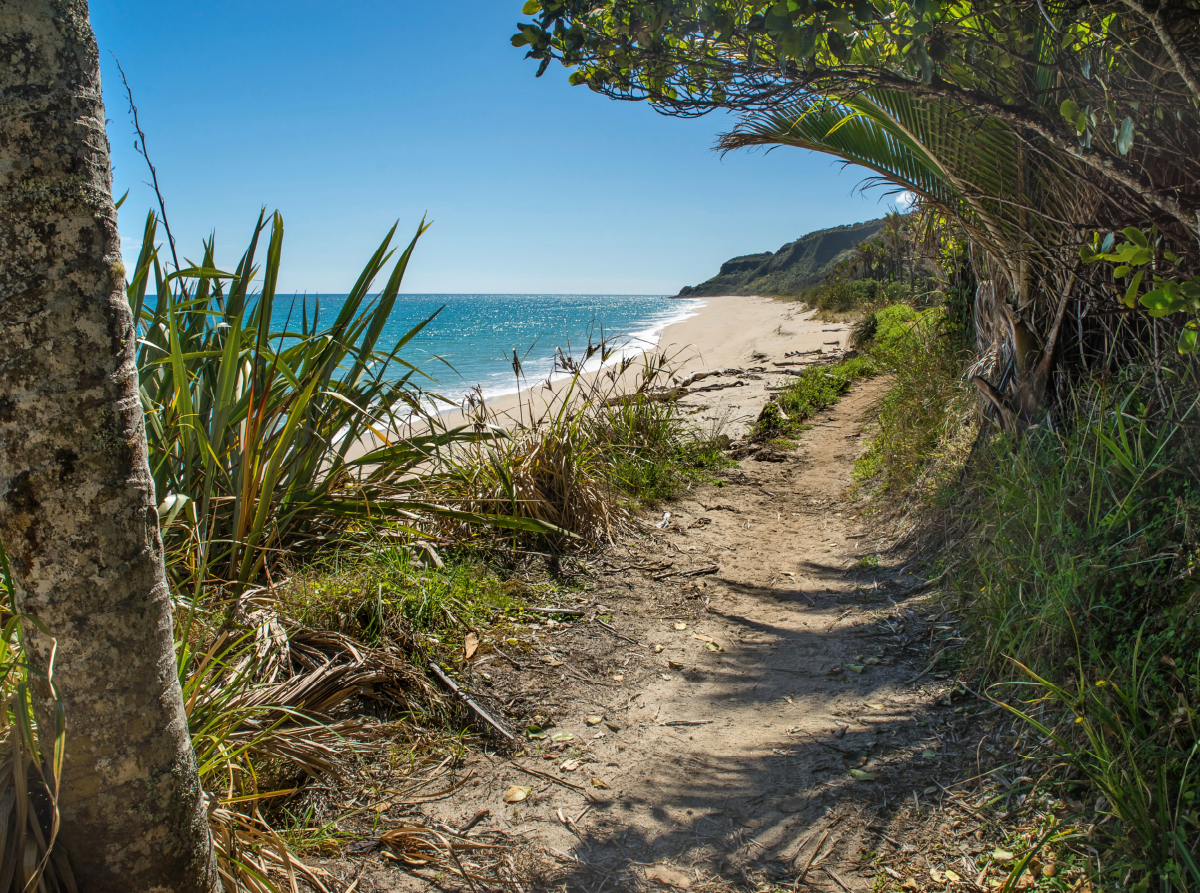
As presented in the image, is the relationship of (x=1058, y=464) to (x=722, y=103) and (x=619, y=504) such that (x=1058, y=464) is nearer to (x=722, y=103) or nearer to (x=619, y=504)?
(x=722, y=103)

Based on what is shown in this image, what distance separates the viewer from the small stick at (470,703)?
2.49 m

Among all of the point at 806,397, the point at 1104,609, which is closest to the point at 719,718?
the point at 1104,609

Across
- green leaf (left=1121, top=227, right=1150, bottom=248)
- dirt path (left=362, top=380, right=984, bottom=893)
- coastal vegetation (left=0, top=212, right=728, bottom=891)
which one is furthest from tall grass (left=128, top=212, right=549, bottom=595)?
green leaf (left=1121, top=227, right=1150, bottom=248)

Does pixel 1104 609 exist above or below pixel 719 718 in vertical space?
above

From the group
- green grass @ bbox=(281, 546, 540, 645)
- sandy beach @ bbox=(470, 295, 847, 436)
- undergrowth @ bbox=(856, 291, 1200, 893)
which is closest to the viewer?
undergrowth @ bbox=(856, 291, 1200, 893)

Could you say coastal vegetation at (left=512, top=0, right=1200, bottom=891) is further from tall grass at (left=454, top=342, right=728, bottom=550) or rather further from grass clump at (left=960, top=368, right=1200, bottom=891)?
tall grass at (left=454, top=342, right=728, bottom=550)

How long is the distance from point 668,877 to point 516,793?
0.57 m

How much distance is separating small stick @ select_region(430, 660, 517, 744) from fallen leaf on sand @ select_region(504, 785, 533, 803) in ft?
0.79

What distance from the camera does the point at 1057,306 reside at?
11.2 feet

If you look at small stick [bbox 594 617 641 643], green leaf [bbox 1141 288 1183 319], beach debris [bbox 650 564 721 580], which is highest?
green leaf [bbox 1141 288 1183 319]

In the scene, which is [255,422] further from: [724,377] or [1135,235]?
[724,377]

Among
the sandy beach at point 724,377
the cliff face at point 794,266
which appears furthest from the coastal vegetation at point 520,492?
the cliff face at point 794,266

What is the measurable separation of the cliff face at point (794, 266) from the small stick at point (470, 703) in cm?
7815

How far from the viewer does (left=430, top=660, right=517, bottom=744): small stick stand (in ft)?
8.18
